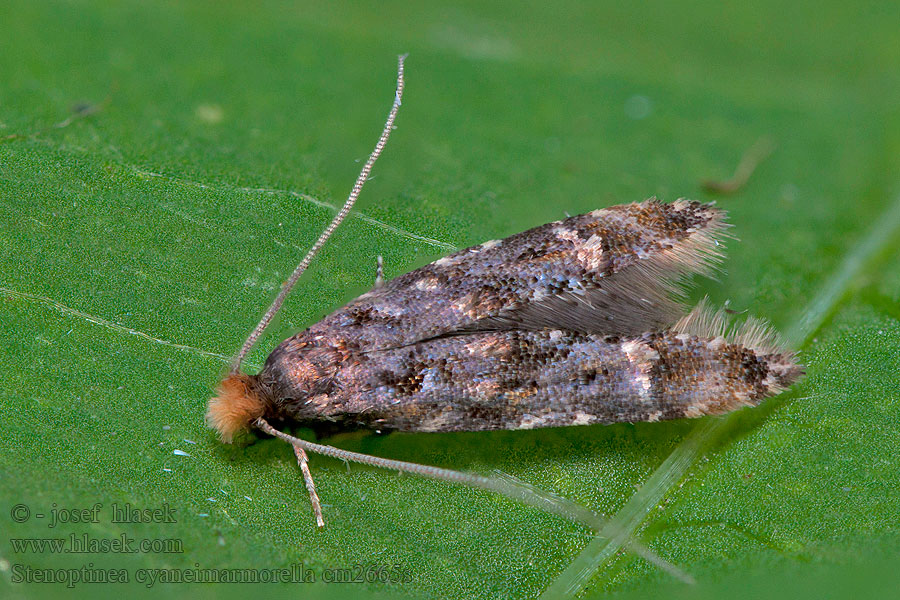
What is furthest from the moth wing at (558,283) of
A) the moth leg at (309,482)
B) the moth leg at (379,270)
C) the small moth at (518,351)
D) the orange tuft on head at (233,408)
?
the moth leg at (309,482)

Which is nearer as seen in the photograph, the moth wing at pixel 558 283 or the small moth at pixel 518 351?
the small moth at pixel 518 351

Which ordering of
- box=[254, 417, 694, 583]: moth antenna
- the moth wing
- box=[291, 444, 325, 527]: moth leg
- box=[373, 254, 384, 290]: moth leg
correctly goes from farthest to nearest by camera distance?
1. box=[373, 254, 384, 290]: moth leg
2. the moth wing
3. box=[291, 444, 325, 527]: moth leg
4. box=[254, 417, 694, 583]: moth antenna

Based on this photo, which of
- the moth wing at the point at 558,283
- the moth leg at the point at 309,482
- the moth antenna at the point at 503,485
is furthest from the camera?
the moth wing at the point at 558,283

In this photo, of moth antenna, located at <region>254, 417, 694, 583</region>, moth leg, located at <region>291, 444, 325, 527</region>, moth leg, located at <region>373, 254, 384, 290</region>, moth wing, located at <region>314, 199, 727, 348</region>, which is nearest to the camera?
moth antenna, located at <region>254, 417, 694, 583</region>

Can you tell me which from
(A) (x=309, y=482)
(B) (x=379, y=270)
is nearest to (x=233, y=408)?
(A) (x=309, y=482)

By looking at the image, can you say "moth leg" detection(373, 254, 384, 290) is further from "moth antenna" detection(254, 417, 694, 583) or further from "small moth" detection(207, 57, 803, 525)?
"moth antenna" detection(254, 417, 694, 583)

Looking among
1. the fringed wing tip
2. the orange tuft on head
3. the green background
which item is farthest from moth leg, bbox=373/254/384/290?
the fringed wing tip

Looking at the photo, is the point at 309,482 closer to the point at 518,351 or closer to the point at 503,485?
the point at 503,485

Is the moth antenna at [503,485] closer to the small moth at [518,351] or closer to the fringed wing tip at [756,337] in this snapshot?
the small moth at [518,351]
